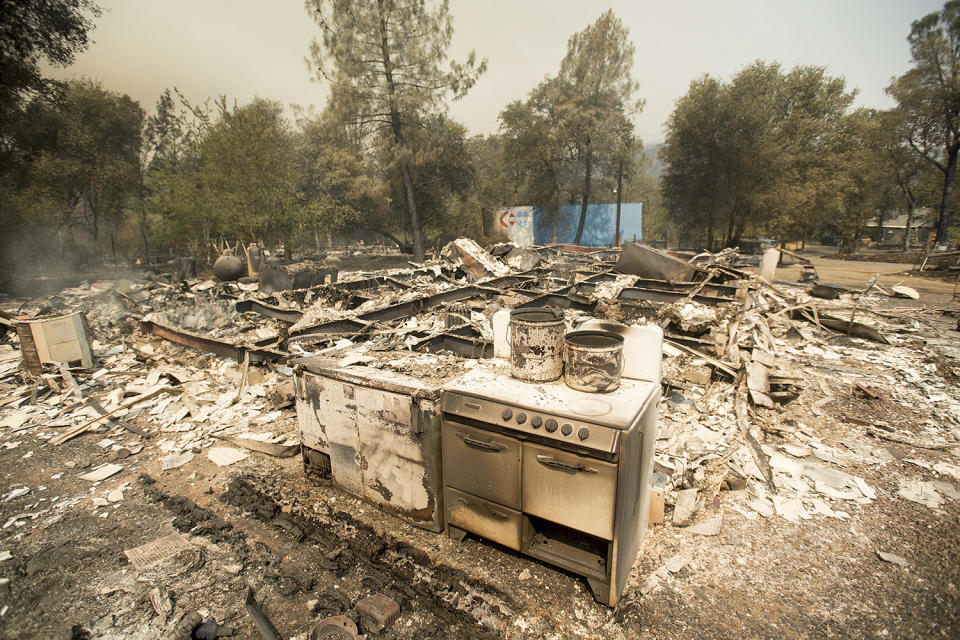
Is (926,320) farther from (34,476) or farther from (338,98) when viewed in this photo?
(338,98)

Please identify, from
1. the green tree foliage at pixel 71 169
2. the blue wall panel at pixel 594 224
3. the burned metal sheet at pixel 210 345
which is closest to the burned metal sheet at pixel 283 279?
the burned metal sheet at pixel 210 345

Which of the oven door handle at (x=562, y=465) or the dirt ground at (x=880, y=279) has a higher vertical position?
the oven door handle at (x=562, y=465)

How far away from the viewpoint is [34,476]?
13.4ft

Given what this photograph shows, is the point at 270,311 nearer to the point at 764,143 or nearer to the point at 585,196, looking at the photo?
the point at 585,196

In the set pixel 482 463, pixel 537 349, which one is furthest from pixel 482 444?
pixel 537 349

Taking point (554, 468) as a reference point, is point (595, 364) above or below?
above

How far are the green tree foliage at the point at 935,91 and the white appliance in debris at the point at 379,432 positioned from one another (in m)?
28.8

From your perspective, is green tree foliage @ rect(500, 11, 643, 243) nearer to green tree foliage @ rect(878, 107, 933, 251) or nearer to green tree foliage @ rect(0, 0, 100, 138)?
green tree foliage @ rect(878, 107, 933, 251)

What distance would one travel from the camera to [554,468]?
7.84 feet

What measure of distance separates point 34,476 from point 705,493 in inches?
263

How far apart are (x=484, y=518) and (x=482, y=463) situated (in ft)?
1.45

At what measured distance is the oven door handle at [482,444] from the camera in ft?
8.43

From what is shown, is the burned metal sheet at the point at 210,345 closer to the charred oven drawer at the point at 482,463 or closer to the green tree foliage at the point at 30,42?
the charred oven drawer at the point at 482,463

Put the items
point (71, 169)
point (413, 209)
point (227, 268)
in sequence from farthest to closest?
point (413, 209)
point (71, 169)
point (227, 268)
